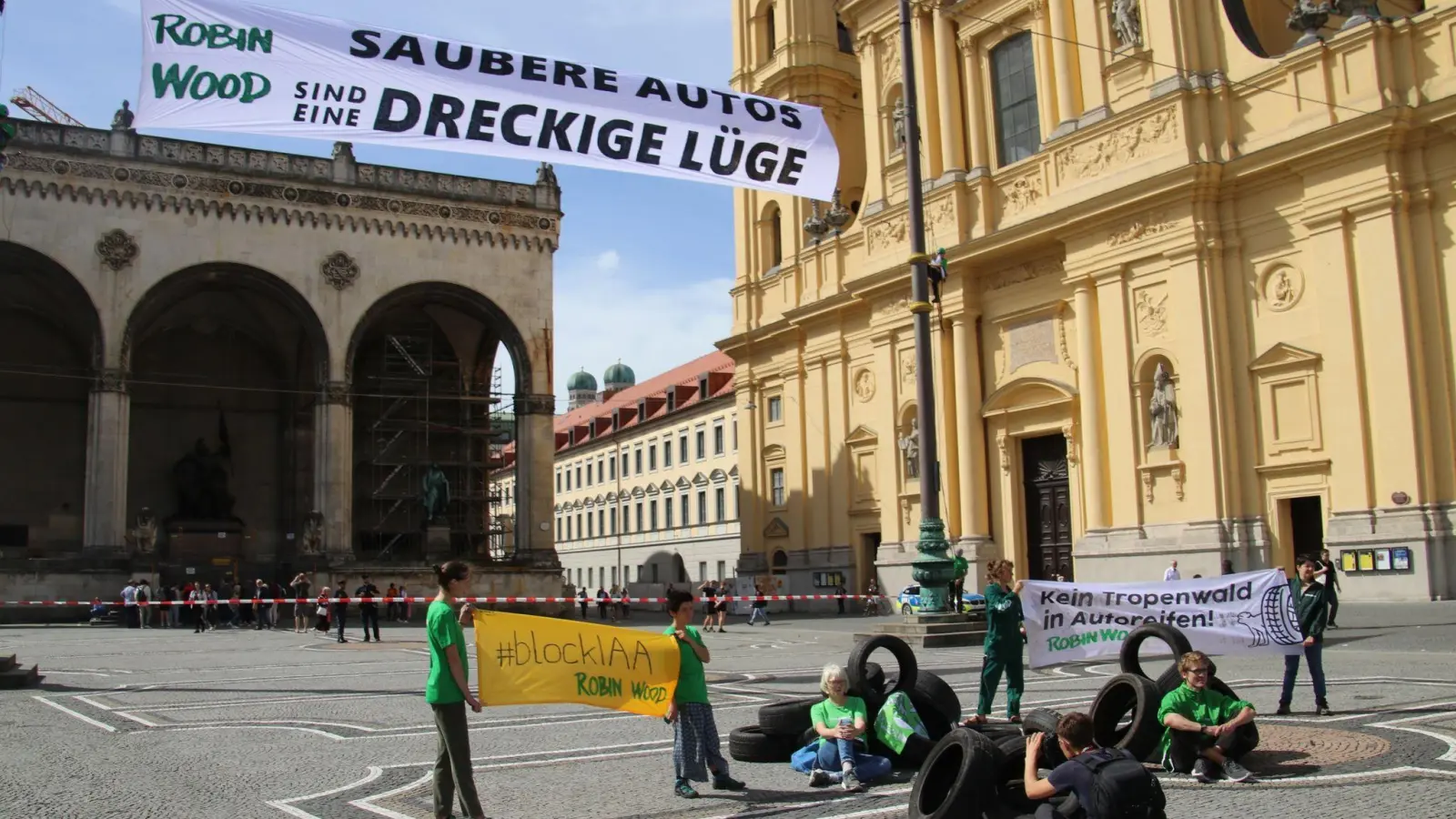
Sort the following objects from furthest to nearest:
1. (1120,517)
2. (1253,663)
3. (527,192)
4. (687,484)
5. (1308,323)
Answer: (687,484) → (527,192) → (1120,517) → (1308,323) → (1253,663)

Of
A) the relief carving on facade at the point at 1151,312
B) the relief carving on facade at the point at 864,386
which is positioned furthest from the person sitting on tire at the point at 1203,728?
the relief carving on facade at the point at 864,386

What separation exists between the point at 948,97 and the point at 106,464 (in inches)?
1110

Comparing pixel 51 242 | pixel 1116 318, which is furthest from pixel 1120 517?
pixel 51 242

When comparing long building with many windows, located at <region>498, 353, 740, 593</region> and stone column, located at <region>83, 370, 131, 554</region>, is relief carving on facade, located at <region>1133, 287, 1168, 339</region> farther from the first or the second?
stone column, located at <region>83, 370, 131, 554</region>

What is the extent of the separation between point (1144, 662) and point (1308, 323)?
1348 cm

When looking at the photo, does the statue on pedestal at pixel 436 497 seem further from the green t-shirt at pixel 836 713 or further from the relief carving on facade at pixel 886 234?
the green t-shirt at pixel 836 713

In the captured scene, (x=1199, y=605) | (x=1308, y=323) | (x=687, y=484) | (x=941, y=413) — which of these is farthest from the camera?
(x=687, y=484)

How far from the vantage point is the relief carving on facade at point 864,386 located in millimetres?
40125

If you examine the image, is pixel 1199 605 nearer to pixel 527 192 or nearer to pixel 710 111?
pixel 710 111

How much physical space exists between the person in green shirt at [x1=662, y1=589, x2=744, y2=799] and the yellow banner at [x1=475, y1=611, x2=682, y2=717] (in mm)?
78

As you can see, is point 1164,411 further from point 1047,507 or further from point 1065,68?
point 1065,68

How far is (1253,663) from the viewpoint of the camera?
56.0ft

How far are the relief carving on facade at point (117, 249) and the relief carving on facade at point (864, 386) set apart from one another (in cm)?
2353

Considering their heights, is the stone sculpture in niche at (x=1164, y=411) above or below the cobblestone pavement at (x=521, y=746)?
above
